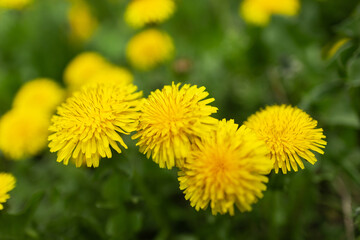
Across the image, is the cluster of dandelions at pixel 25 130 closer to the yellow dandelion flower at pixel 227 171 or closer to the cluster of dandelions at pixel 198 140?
the cluster of dandelions at pixel 198 140

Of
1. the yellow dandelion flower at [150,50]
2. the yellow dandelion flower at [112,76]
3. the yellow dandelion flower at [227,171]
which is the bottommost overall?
the yellow dandelion flower at [227,171]

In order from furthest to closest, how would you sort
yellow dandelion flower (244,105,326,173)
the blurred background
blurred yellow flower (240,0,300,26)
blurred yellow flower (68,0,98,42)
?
blurred yellow flower (68,0,98,42), blurred yellow flower (240,0,300,26), the blurred background, yellow dandelion flower (244,105,326,173)

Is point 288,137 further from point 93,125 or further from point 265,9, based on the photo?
point 265,9

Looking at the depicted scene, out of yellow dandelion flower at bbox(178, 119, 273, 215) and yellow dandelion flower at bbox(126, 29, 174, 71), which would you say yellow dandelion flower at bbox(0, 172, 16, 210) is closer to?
yellow dandelion flower at bbox(178, 119, 273, 215)

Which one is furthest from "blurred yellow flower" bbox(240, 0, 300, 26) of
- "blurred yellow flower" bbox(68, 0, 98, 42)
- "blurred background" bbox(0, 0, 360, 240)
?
"blurred yellow flower" bbox(68, 0, 98, 42)

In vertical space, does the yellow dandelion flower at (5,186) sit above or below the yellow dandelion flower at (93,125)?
below

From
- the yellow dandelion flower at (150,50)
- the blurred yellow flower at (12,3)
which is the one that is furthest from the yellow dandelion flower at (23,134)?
the blurred yellow flower at (12,3)
